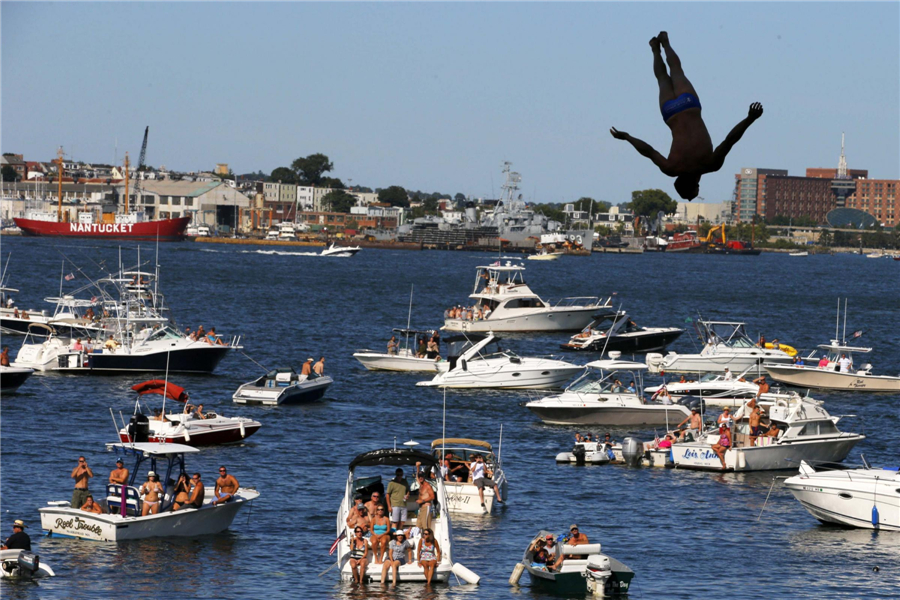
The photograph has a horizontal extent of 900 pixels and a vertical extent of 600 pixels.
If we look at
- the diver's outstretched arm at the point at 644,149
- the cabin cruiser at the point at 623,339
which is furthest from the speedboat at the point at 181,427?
the cabin cruiser at the point at 623,339

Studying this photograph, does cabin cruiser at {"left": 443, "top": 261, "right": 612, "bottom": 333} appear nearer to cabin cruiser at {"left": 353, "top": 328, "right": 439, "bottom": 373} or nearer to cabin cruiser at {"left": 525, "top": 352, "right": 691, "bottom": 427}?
cabin cruiser at {"left": 353, "top": 328, "right": 439, "bottom": 373}

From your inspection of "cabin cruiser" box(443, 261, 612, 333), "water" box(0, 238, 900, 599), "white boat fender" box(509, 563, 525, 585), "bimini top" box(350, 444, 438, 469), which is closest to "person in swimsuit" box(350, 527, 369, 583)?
"water" box(0, 238, 900, 599)

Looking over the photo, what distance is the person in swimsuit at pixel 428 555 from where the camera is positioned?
2559 cm

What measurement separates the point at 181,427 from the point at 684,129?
33.9 metres

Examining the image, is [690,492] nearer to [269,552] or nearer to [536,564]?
[536,564]

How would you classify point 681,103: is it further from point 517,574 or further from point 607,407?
point 607,407

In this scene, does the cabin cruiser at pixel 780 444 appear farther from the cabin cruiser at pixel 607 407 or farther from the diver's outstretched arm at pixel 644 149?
the diver's outstretched arm at pixel 644 149

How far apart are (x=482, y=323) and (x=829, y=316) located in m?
46.2

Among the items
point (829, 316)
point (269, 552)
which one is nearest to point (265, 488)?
point (269, 552)

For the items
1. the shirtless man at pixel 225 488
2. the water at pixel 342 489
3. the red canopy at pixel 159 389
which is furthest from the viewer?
the red canopy at pixel 159 389

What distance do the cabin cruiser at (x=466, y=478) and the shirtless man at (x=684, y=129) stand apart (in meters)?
22.9

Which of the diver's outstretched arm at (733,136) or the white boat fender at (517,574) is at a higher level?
the diver's outstretched arm at (733,136)

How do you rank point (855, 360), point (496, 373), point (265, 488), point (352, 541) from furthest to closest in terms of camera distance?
point (855, 360), point (496, 373), point (265, 488), point (352, 541)

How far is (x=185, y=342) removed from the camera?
59656 millimetres
